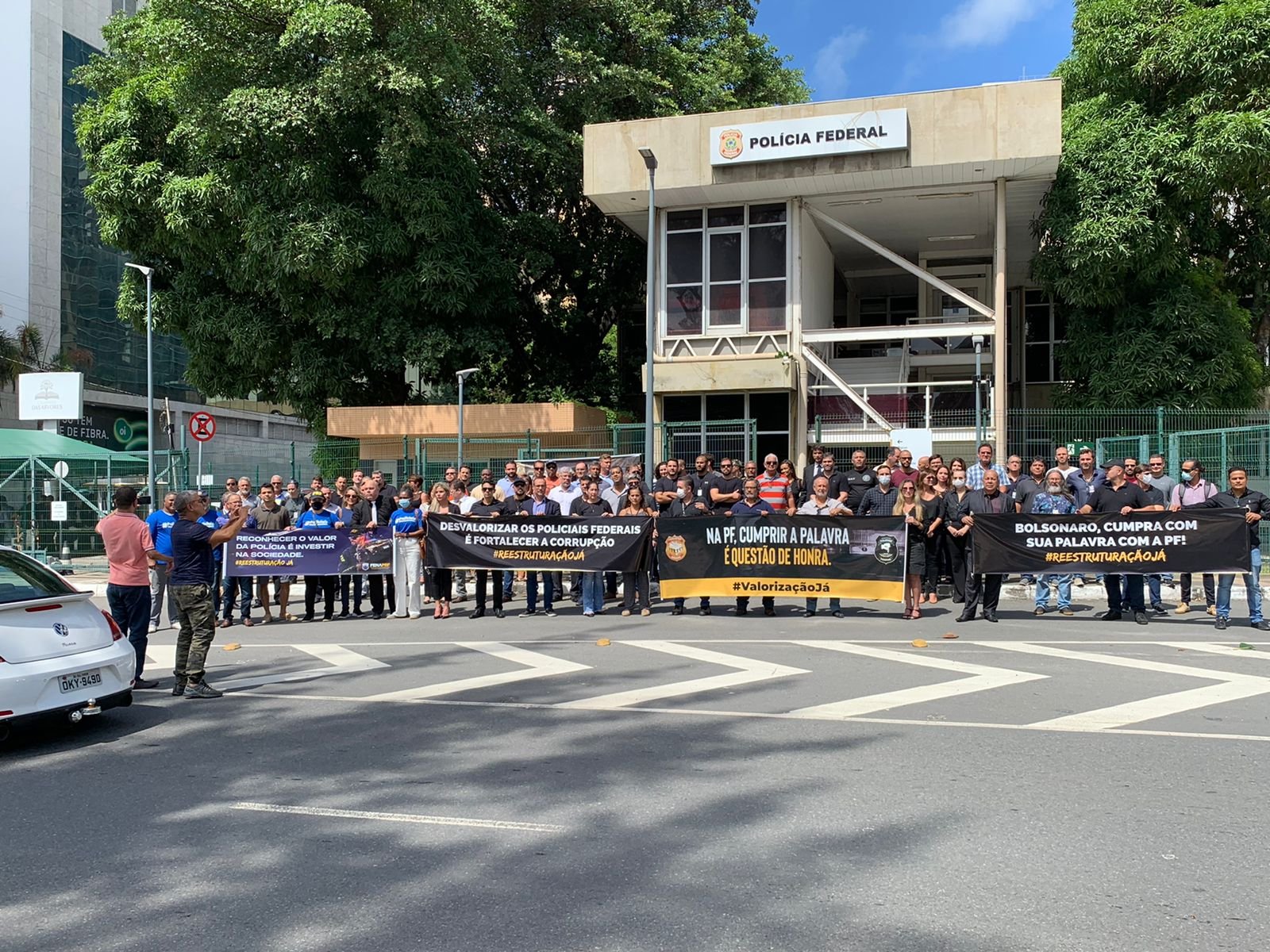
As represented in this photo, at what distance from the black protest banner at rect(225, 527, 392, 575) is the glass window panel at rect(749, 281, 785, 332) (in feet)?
45.0

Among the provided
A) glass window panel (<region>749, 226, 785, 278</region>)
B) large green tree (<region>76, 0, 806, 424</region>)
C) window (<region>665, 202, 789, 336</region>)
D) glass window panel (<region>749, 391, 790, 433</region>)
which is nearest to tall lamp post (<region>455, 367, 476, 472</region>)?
large green tree (<region>76, 0, 806, 424</region>)

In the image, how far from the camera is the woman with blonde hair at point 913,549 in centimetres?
1372

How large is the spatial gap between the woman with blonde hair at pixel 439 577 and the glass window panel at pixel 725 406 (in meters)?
12.1

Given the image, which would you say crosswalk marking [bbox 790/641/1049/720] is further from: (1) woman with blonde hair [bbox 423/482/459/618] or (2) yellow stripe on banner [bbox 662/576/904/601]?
(1) woman with blonde hair [bbox 423/482/459/618]

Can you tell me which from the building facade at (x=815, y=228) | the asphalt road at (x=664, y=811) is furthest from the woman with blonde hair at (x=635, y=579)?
the building facade at (x=815, y=228)

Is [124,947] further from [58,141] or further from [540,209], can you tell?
[58,141]

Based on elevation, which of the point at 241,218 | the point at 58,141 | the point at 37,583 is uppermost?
the point at 58,141

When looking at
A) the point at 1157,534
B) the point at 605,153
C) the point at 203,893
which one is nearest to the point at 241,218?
the point at 605,153

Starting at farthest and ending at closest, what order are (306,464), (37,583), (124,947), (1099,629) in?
(306,464) < (1099,629) < (37,583) < (124,947)

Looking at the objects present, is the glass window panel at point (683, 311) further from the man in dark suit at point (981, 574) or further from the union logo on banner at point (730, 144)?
the man in dark suit at point (981, 574)

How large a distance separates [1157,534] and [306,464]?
1852 cm

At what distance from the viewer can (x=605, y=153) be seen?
25625 mm

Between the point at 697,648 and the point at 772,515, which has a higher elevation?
the point at 772,515

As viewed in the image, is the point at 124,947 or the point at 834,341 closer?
the point at 124,947
